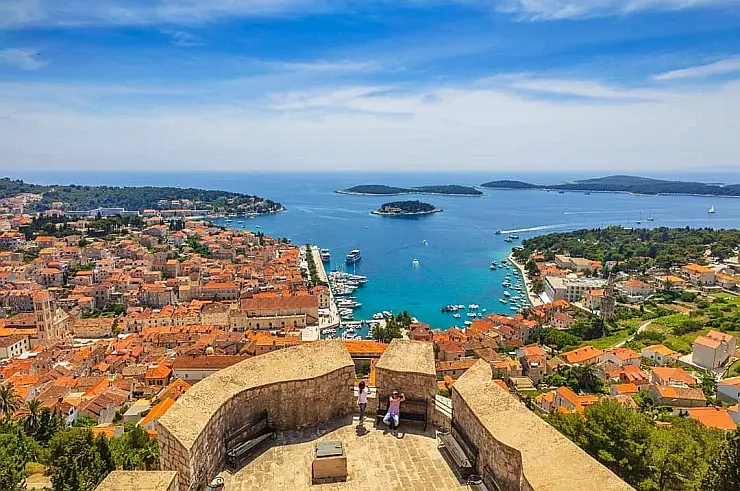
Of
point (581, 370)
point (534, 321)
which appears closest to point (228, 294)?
point (534, 321)

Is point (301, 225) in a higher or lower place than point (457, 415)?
lower

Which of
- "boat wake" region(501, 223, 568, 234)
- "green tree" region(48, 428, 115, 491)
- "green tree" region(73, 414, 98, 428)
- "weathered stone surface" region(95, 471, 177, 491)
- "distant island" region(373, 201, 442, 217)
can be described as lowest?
"green tree" region(73, 414, 98, 428)

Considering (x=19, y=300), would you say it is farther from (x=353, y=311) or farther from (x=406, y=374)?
(x=406, y=374)

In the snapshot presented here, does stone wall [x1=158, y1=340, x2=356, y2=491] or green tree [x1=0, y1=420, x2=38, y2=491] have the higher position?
stone wall [x1=158, y1=340, x2=356, y2=491]

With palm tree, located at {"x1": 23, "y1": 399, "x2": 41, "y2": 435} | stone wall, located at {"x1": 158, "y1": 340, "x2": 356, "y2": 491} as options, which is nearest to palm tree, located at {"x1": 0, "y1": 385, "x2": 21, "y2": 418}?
palm tree, located at {"x1": 23, "y1": 399, "x2": 41, "y2": 435}

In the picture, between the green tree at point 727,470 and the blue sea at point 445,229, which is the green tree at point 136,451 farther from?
the blue sea at point 445,229

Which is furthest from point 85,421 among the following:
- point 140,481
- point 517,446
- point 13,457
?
point 517,446

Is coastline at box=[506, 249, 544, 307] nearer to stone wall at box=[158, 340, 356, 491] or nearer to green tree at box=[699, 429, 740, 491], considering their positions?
green tree at box=[699, 429, 740, 491]
